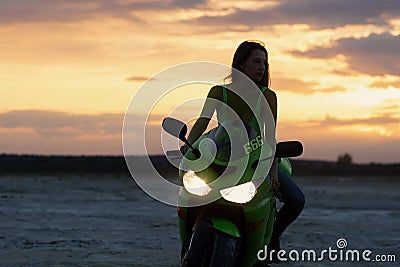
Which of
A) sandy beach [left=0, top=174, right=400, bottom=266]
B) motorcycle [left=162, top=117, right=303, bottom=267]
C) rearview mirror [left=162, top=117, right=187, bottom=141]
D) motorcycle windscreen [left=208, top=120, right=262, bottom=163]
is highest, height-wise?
rearview mirror [left=162, top=117, right=187, bottom=141]

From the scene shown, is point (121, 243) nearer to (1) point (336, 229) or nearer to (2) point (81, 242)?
(2) point (81, 242)

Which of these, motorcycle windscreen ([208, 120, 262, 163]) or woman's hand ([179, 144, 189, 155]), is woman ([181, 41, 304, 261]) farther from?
motorcycle windscreen ([208, 120, 262, 163])

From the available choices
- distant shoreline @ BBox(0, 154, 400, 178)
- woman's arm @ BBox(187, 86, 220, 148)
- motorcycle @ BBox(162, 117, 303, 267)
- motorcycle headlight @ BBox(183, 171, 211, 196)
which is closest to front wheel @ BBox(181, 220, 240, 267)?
motorcycle @ BBox(162, 117, 303, 267)

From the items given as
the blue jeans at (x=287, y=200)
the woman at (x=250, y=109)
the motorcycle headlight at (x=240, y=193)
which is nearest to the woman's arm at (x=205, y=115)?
the woman at (x=250, y=109)

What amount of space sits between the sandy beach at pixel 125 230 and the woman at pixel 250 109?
3.13m

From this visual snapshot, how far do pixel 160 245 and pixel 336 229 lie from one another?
3734mm

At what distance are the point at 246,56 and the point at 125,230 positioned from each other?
25.3ft

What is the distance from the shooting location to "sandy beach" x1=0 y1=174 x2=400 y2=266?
10242mm

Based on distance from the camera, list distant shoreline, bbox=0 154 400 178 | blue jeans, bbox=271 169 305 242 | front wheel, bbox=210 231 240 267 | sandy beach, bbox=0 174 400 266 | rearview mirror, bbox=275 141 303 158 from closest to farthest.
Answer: front wheel, bbox=210 231 240 267, rearview mirror, bbox=275 141 303 158, blue jeans, bbox=271 169 305 242, sandy beach, bbox=0 174 400 266, distant shoreline, bbox=0 154 400 178

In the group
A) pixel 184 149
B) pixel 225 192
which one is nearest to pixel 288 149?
pixel 225 192

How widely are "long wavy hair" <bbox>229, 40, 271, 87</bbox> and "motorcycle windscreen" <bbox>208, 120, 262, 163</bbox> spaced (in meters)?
0.66

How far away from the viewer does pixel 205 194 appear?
5371 mm

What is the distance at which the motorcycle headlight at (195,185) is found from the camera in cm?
533

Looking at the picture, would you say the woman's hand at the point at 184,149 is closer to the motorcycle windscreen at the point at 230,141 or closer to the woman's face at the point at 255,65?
the motorcycle windscreen at the point at 230,141
